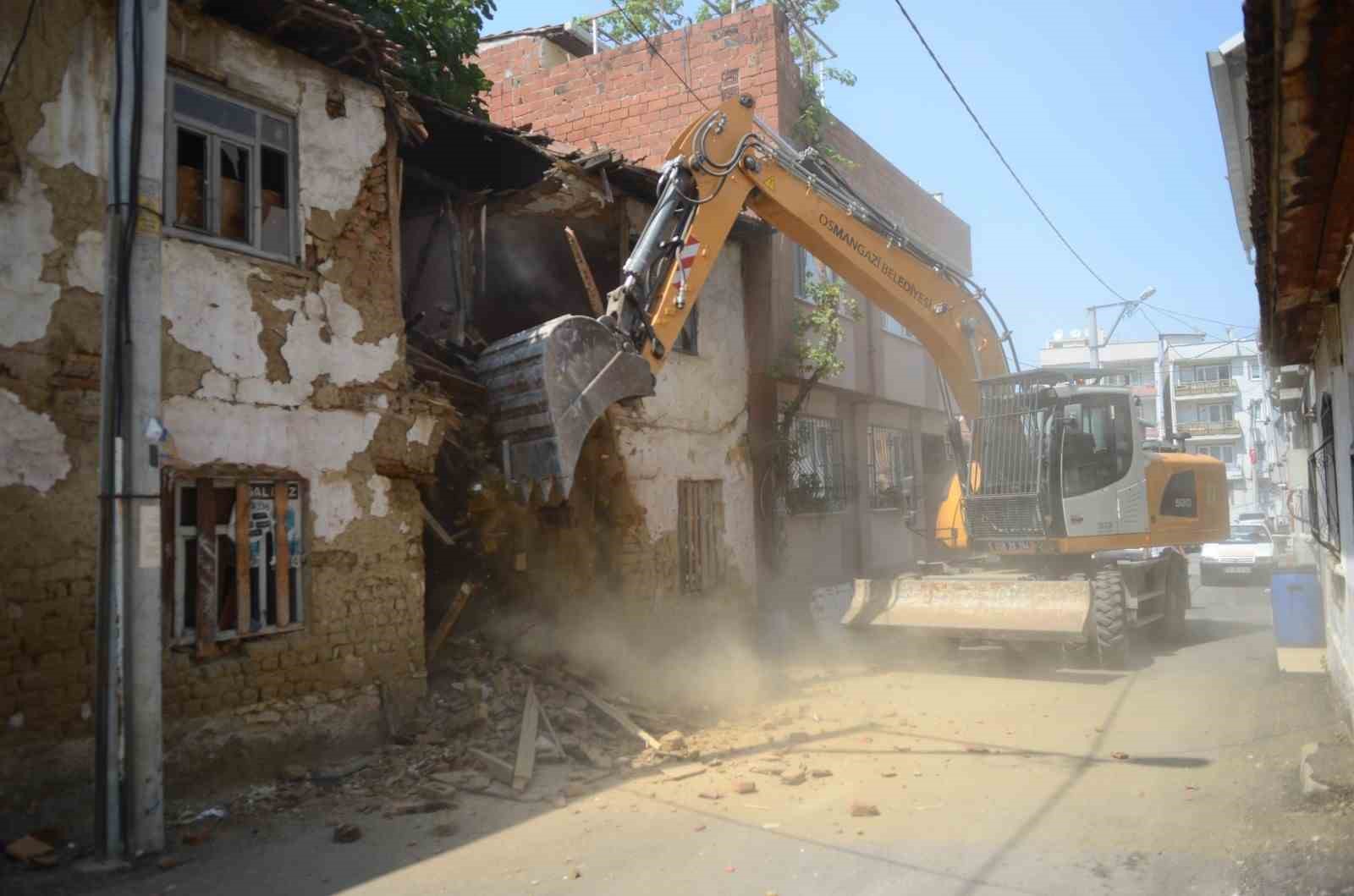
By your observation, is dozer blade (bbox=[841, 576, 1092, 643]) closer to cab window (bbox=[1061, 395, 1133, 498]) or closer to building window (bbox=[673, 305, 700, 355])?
cab window (bbox=[1061, 395, 1133, 498])

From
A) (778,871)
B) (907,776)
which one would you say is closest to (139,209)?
(778,871)

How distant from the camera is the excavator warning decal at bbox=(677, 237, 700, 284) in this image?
8.85m

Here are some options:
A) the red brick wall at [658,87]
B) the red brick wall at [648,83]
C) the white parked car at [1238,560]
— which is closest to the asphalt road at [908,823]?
the red brick wall at [658,87]

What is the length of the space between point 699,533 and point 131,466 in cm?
813

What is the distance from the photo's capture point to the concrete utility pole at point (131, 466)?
18.3ft

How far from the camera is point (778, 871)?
5.30 meters

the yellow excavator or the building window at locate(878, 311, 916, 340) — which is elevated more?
the building window at locate(878, 311, 916, 340)

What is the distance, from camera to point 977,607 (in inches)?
436

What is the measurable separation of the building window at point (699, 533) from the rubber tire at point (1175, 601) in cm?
612

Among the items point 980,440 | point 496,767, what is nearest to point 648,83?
point 980,440

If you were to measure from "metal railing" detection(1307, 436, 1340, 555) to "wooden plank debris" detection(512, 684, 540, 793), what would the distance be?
687 cm

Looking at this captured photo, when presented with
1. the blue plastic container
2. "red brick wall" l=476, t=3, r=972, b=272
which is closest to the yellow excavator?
the blue plastic container

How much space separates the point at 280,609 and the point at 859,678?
6397 millimetres

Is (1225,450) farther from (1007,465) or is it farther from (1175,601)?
(1007,465)
